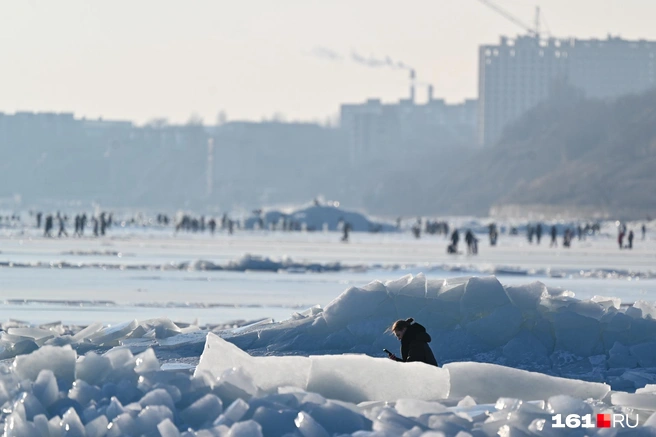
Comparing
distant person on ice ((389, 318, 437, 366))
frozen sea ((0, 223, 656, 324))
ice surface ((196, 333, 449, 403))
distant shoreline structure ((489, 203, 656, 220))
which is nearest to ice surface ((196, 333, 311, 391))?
ice surface ((196, 333, 449, 403))

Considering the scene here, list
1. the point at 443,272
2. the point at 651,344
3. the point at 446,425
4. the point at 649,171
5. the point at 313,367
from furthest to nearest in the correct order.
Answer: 1. the point at 649,171
2. the point at 443,272
3. the point at 651,344
4. the point at 313,367
5. the point at 446,425

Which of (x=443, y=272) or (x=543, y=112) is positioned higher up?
(x=543, y=112)

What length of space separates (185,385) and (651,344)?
21.3 feet

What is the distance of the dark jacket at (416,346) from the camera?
11508 mm

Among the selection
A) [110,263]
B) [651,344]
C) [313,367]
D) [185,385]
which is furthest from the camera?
[110,263]

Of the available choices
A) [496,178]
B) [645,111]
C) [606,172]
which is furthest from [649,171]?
[496,178]

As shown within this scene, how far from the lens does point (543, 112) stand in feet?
620

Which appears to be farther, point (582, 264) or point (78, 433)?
point (582, 264)

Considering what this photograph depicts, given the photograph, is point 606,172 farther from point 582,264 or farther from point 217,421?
point 217,421

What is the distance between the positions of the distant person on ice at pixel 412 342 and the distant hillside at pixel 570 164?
125601 millimetres

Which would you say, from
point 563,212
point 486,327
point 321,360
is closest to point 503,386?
point 321,360

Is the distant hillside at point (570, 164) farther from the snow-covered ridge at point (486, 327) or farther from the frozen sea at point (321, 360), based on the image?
the snow-covered ridge at point (486, 327)

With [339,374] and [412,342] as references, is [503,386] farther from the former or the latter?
[339,374]

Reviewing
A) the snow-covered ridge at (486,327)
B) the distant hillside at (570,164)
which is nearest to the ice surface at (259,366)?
the snow-covered ridge at (486,327)
